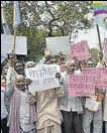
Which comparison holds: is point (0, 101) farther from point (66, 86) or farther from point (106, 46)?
point (106, 46)

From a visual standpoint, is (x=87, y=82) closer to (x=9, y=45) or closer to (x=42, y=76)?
(x=42, y=76)

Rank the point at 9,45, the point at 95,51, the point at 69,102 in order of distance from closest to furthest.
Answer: the point at 69,102 → the point at 9,45 → the point at 95,51

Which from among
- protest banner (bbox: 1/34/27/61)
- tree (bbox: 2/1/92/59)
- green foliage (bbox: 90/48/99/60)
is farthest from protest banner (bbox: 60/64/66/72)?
tree (bbox: 2/1/92/59)

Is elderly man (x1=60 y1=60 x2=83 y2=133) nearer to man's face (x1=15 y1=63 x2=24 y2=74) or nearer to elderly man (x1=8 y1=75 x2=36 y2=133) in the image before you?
elderly man (x1=8 y1=75 x2=36 y2=133)

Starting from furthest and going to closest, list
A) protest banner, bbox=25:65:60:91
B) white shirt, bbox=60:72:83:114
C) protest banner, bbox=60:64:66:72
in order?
1. white shirt, bbox=60:72:83:114
2. protest banner, bbox=60:64:66:72
3. protest banner, bbox=25:65:60:91

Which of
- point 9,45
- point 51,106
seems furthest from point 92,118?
point 9,45

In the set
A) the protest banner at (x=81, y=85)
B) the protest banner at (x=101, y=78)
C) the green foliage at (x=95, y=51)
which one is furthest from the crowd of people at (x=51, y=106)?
the green foliage at (x=95, y=51)

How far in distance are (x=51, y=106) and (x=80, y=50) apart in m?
0.98

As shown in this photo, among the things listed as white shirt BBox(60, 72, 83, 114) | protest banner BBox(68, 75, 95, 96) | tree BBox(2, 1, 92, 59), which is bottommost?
white shirt BBox(60, 72, 83, 114)

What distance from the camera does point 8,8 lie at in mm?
13930

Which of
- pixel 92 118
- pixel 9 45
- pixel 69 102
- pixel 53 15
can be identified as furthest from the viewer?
pixel 53 15

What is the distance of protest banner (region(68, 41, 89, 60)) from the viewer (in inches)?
296

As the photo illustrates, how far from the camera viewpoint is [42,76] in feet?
23.5

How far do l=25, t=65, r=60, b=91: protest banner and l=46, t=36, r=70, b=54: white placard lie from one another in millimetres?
432
